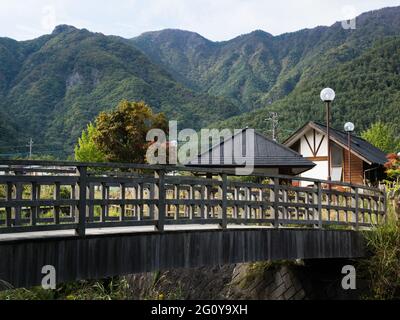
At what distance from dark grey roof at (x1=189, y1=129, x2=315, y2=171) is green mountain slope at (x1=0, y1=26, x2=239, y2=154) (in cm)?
5250

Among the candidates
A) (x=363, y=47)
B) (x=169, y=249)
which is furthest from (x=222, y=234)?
(x=363, y=47)

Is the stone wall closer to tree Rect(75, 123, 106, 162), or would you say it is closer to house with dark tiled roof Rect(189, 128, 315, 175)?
house with dark tiled roof Rect(189, 128, 315, 175)

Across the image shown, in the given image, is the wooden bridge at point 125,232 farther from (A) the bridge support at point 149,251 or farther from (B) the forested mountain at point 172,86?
(B) the forested mountain at point 172,86

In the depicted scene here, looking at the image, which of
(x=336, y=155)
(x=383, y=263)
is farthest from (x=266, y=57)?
(x=383, y=263)

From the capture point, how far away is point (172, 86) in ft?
317

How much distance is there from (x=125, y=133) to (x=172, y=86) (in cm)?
5195

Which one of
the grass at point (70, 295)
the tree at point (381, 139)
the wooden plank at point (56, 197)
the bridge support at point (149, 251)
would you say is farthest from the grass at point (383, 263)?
the tree at point (381, 139)

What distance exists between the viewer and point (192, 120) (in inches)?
3349

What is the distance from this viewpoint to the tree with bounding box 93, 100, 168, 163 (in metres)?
44.9

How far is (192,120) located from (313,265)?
70.4 metres

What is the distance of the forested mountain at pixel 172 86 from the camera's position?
7231 cm

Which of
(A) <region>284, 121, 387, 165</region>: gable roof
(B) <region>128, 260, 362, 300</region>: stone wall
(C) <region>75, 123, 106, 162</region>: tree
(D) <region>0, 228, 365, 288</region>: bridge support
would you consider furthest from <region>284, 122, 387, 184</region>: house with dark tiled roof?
(D) <region>0, 228, 365, 288</region>: bridge support

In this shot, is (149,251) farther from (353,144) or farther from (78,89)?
(78,89)
